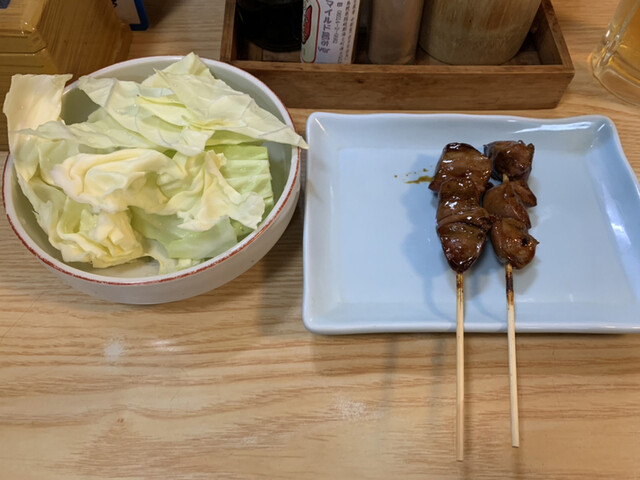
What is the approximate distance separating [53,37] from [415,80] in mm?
825

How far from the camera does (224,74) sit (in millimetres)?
1093

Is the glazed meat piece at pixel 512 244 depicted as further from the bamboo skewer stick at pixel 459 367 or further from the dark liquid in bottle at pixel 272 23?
the dark liquid in bottle at pixel 272 23

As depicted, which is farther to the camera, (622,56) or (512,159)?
(622,56)

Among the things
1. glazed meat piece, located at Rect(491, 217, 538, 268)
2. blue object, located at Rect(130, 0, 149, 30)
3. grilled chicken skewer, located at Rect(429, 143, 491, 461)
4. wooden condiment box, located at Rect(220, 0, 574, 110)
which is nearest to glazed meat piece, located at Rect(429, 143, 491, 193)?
grilled chicken skewer, located at Rect(429, 143, 491, 461)

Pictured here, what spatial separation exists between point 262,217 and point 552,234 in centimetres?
66

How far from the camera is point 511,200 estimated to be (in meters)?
1.09

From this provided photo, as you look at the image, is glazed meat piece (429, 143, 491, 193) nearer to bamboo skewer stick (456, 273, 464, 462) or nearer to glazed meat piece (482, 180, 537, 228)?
glazed meat piece (482, 180, 537, 228)

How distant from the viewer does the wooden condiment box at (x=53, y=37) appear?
0.92m

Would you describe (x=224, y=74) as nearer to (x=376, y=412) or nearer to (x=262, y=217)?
(x=262, y=217)

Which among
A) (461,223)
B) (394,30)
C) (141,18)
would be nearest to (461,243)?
(461,223)


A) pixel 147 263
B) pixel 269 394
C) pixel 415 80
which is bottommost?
pixel 269 394

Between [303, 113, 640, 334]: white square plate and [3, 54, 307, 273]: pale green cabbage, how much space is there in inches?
7.3

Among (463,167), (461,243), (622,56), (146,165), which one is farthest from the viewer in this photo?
(622,56)

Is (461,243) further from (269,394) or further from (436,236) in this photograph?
(269,394)
